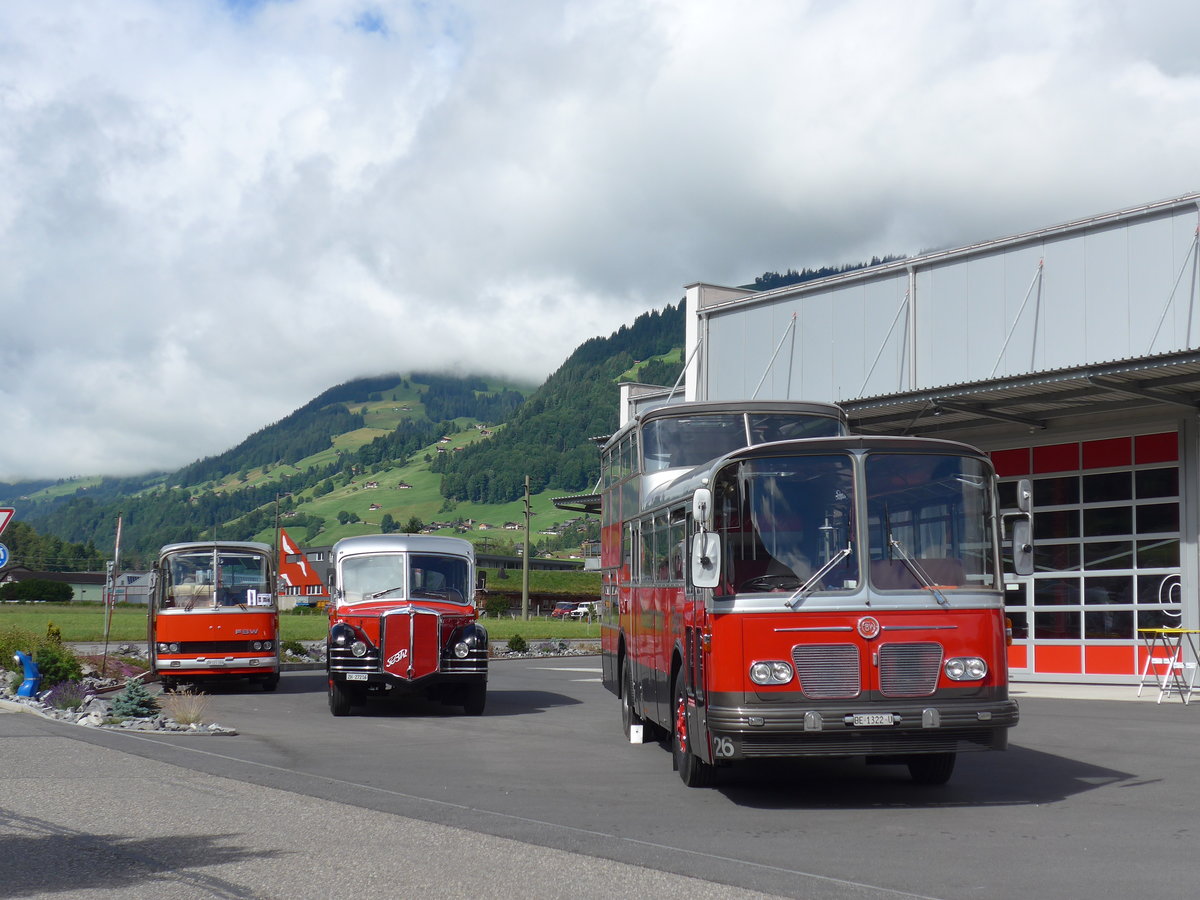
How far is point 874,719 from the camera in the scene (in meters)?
10.1

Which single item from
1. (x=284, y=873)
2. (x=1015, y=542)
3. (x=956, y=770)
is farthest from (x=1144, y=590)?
(x=284, y=873)

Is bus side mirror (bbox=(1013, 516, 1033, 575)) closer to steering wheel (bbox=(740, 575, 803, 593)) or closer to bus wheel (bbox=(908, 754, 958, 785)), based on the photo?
steering wheel (bbox=(740, 575, 803, 593))

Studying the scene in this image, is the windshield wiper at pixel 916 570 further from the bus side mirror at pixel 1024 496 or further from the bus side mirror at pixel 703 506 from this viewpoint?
the bus side mirror at pixel 703 506

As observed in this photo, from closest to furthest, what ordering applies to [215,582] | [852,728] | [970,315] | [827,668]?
[852,728]
[827,668]
[215,582]
[970,315]

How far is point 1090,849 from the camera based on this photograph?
335 inches

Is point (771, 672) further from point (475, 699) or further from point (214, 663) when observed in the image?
point (214, 663)

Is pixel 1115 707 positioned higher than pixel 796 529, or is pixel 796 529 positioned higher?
pixel 796 529

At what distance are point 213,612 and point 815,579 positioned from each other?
52.2ft

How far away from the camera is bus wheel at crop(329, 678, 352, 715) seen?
1916cm

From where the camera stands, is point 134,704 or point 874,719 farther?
point 134,704

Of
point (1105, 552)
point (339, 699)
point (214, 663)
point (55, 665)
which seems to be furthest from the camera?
point (214, 663)

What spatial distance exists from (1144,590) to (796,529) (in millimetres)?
14118

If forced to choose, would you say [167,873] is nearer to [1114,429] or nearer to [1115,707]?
[1115,707]

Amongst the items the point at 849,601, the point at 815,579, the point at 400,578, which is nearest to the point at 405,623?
the point at 400,578
